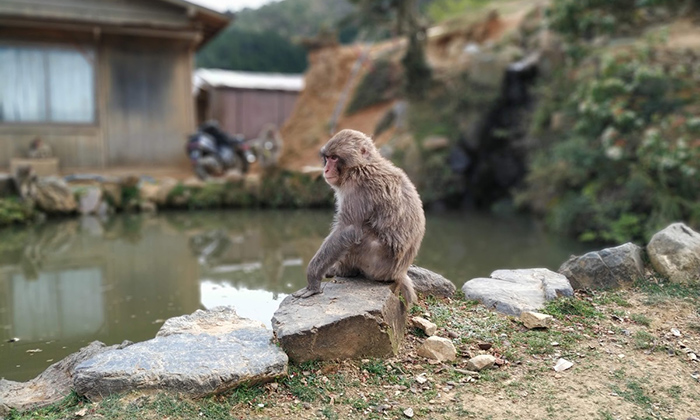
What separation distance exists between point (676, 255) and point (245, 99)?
19.2m

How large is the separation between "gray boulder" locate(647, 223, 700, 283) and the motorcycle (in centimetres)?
1052

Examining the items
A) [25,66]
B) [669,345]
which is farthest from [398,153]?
[669,345]

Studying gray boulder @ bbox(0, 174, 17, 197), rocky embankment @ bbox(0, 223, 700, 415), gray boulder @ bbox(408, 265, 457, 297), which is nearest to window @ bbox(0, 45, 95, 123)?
gray boulder @ bbox(0, 174, 17, 197)

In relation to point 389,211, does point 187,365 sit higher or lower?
lower

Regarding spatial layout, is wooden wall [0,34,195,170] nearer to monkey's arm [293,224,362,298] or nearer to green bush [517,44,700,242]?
green bush [517,44,700,242]

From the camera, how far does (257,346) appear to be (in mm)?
3379

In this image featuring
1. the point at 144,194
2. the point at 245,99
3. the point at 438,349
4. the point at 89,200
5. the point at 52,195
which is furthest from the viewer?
the point at 245,99

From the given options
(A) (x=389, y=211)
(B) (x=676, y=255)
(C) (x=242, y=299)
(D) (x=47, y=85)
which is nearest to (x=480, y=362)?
(A) (x=389, y=211)

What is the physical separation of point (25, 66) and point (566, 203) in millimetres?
11568

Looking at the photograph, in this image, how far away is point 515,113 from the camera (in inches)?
589

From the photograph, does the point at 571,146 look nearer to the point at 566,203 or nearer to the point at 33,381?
the point at 566,203

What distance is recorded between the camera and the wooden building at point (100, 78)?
12.6 metres

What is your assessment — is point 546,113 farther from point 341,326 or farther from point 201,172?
point 341,326

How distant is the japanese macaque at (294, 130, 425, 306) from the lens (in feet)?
12.0
